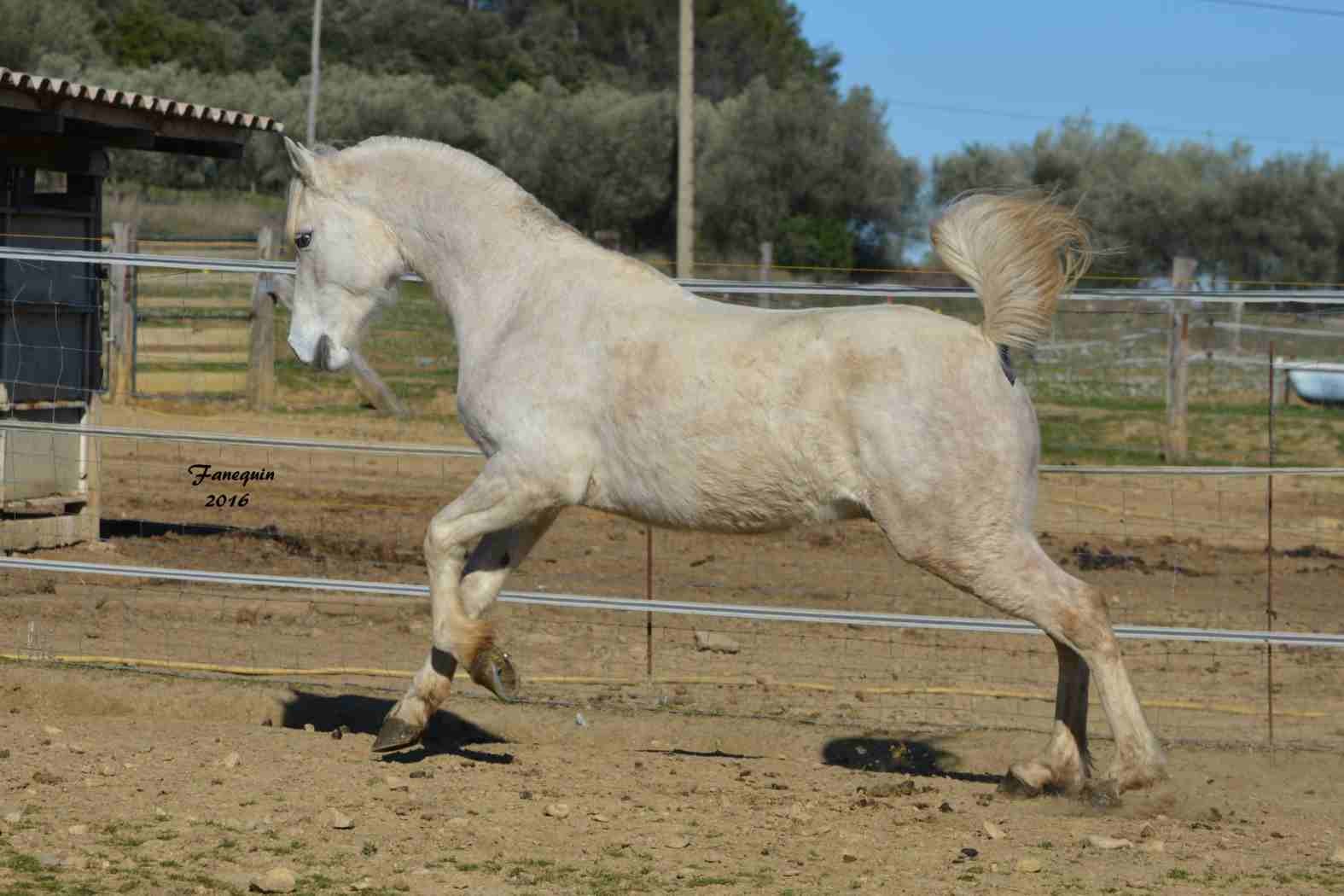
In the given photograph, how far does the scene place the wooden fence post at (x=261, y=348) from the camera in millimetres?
16609

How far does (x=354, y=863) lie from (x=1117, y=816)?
7.83 feet

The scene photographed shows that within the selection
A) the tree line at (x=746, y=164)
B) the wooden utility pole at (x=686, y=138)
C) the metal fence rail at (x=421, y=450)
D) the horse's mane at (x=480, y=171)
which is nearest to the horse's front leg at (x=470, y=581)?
the metal fence rail at (x=421, y=450)

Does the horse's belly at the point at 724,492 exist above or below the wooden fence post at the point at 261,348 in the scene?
below

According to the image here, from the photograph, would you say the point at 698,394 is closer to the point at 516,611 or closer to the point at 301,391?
the point at 516,611

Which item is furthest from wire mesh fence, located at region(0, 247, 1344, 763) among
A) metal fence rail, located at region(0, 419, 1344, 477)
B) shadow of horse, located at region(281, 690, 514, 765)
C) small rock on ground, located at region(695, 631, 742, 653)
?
shadow of horse, located at region(281, 690, 514, 765)

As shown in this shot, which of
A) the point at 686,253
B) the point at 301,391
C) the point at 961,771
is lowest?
the point at 961,771

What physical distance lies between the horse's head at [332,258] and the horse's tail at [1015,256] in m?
2.03

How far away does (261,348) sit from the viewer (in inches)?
659

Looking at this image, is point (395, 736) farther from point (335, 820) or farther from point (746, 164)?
point (746, 164)

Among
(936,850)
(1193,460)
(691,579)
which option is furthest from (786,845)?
(1193,460)

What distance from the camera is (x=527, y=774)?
17.3 feet

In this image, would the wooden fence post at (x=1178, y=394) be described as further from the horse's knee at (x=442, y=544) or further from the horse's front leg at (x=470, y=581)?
the horse's knee at (x=442, y=544)

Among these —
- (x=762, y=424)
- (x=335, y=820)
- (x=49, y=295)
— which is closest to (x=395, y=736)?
(x=335, y=820)

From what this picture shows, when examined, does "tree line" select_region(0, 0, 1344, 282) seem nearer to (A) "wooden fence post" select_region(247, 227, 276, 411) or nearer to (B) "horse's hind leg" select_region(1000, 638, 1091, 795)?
(A) "wooden fence post" select_region(247, 227, 276, 411)
